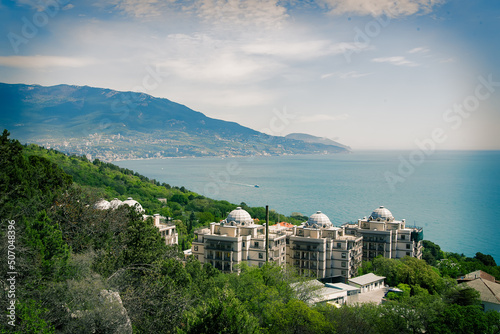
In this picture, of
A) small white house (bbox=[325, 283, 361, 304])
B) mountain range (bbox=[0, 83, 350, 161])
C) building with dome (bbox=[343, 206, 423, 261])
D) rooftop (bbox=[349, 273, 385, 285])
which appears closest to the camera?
small white house (bbox=[325, 283, 361, 304])

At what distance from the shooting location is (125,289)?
12.5m

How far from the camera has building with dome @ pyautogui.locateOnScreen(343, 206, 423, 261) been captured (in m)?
31.8

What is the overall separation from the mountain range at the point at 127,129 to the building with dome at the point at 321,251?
82.8 metres

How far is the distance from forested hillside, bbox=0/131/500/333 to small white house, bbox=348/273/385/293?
63.9 inches

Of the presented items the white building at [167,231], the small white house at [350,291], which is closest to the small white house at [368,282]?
the small white house at [350,291]

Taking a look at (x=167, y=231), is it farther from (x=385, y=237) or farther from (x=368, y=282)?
(x=385, y=237)

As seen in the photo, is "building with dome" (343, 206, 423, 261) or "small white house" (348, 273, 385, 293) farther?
"building with dome" (343, 206, 423, 261)

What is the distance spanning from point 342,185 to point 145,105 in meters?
88.6

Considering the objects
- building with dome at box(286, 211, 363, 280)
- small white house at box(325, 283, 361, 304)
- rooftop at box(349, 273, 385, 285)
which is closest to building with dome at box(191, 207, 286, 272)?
building with dome at box(286, 211, 363, 280)

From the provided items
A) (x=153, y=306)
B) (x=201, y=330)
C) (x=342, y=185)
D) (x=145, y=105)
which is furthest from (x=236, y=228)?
(x=145, y=105)

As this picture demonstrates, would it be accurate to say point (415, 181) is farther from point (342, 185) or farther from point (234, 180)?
point (234, 180)

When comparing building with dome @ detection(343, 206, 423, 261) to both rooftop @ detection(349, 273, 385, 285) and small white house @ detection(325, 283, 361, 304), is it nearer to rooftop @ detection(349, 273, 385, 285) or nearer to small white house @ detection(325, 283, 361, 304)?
rooftop @ detection(349, 273, 385, 285)

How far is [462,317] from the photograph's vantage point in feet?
47.8

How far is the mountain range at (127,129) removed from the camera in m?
105
